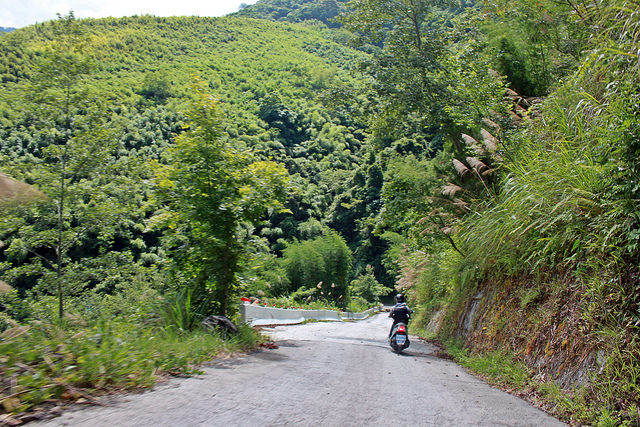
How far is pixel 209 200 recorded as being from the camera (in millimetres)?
8492

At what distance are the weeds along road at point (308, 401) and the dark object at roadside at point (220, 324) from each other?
123cm

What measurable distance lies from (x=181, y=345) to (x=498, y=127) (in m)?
8.85

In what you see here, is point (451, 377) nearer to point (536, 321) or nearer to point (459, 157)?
point (536, 321)

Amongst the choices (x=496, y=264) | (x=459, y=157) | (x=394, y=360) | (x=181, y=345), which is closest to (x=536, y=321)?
(x=496, y=264)

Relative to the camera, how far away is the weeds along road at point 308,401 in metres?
3.41

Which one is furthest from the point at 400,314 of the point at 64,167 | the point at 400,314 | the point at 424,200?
the point at 64,167

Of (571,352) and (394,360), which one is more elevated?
(571,352)

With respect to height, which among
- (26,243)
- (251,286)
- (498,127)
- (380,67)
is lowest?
(251,286)

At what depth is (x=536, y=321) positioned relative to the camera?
602 centimetres

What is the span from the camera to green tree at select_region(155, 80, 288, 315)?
333 inches

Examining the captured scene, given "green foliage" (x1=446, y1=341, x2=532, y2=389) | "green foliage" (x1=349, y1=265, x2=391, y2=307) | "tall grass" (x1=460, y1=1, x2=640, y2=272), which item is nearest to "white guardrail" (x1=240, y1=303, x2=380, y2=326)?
"green foliage" (x1=446, y1=341, x2=532, y2=389)

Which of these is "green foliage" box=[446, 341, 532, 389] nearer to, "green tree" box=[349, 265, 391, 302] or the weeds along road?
the weeds along road

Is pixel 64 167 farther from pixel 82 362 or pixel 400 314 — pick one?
pixel 400 314

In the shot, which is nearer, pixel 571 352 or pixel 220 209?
pixel 571 352
